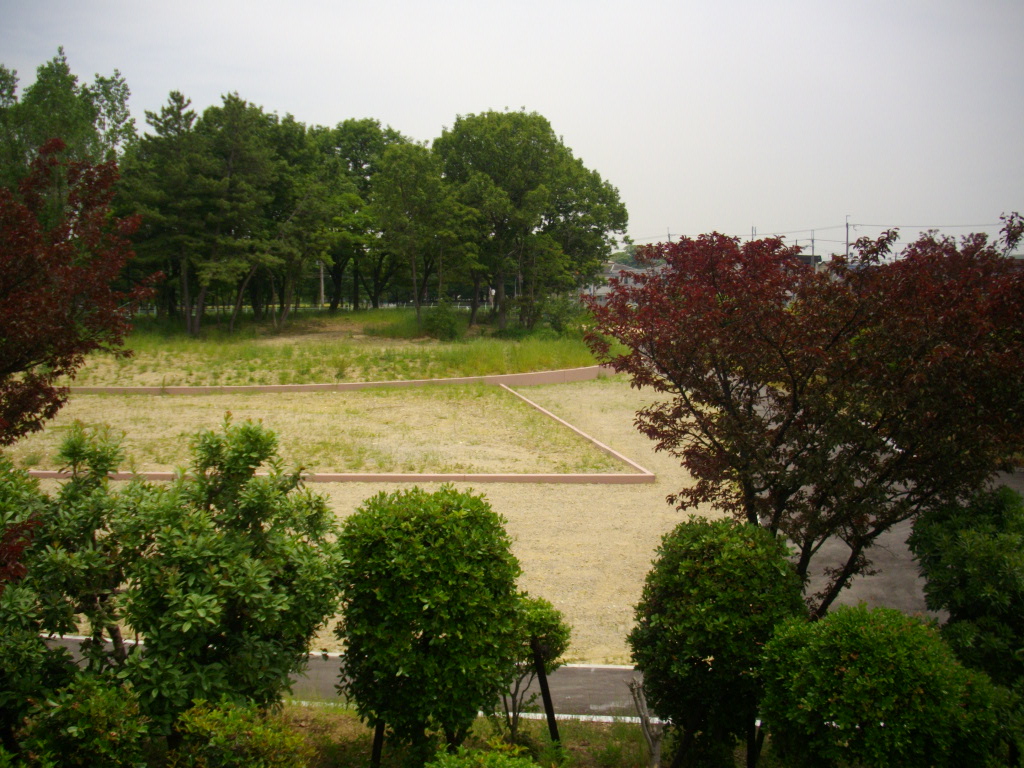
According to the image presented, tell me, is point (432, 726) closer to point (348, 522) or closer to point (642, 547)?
point (348, 522)

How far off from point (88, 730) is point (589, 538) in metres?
6.97

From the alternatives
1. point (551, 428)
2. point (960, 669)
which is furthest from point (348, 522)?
point (551, 428)

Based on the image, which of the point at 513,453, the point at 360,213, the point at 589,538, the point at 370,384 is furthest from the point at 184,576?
the point at 360,213

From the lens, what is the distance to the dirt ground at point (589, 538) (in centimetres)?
689

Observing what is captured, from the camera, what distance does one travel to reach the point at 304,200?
32.0 metres

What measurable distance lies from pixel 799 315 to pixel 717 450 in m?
1.14

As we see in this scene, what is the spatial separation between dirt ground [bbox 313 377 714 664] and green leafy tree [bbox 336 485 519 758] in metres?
1.54

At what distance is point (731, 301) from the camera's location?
534 cm

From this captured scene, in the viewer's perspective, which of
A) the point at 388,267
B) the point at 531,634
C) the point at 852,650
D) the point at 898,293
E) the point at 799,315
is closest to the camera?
the point at 852,650

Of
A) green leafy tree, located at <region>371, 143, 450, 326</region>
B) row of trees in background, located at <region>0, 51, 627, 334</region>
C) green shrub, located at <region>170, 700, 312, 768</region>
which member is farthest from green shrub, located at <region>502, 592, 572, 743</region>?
green leafy tree, located at <region>371, 143, 450, 326</region>

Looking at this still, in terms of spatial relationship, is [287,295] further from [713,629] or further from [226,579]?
[713,629]

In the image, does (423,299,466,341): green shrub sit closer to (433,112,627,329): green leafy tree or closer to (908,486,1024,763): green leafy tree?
(433,112,627,329): green leafy tree

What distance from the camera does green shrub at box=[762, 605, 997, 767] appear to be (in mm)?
3033

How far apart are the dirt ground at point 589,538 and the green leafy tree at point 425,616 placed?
154 centimetres
